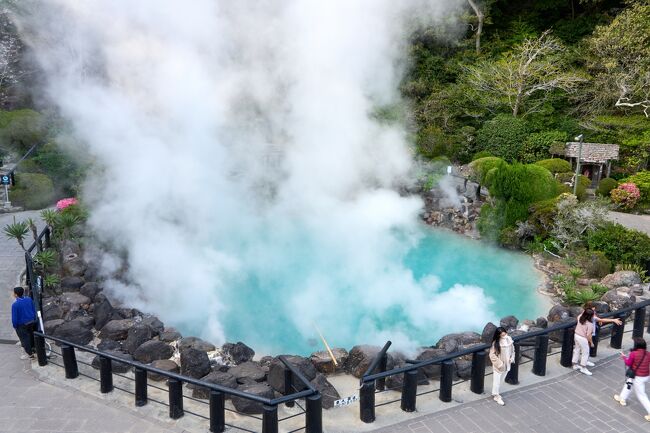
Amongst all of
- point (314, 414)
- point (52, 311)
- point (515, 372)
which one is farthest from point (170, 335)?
point (515, 372)

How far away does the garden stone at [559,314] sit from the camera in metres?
8.92

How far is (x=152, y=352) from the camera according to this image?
7.45 m

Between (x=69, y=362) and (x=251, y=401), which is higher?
(x=69, y=362)

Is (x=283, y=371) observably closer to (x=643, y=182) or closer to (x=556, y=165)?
(x=556, y=165)

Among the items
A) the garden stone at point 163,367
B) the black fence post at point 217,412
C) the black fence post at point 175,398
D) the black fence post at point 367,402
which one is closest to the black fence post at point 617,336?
the black fence post at point 367,402

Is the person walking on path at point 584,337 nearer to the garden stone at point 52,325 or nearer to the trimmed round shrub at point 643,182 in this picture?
the garden stone at point 52,325

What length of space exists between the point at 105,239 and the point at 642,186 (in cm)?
→ 1629

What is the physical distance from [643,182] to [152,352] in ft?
54.5

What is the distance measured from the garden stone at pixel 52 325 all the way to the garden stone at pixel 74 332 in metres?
0.09

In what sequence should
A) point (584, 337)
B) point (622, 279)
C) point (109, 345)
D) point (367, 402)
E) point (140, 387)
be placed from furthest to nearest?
point (622, 279)
point (109, 345)
point (584, 337)
point (140, 387)
point (367, 402)

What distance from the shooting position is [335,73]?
1100cm

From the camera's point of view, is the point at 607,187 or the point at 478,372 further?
the point at 607,187

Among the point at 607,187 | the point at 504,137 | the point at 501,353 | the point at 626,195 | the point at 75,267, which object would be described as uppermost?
the point at 504,137

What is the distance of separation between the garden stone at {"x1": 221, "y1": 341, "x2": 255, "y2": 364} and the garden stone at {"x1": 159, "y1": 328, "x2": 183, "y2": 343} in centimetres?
86
